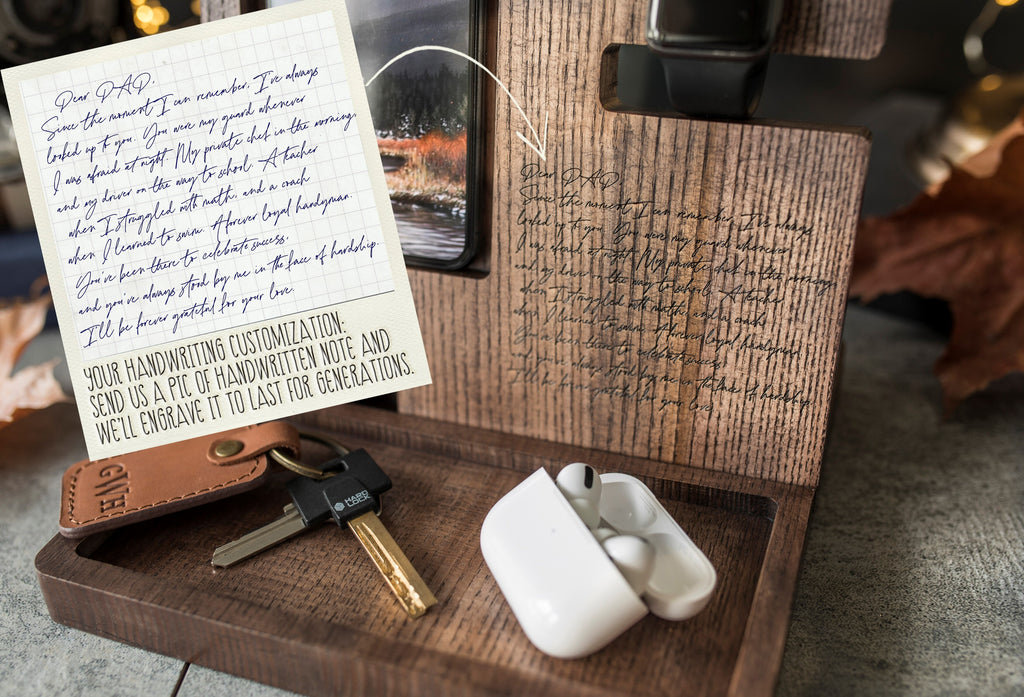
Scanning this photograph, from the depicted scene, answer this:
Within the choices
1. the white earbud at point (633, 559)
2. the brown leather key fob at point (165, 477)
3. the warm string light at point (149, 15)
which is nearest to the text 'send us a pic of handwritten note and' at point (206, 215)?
the brown leather key fob at point (165, 477)

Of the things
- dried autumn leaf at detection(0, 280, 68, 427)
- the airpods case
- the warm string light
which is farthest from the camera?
the warm string light

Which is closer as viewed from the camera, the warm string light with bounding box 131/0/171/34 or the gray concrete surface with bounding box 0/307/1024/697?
the gray concrete surface with bounding box 0/307/1024/697

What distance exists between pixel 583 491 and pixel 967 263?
38cm

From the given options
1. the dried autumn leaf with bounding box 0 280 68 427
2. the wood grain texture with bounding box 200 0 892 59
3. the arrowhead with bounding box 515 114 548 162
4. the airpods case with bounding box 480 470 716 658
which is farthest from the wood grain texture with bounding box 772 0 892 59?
the dried autumn leaf with bounding box 0 280 68 427

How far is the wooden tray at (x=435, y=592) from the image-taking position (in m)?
0.35

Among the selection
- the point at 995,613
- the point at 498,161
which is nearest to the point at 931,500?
the point at 995,613

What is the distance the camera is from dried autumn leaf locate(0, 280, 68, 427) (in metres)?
0.55

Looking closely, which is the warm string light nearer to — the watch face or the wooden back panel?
the wooden back panel

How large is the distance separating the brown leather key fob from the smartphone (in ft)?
0.46

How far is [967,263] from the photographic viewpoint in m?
0.59

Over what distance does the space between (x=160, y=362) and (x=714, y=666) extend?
0.97ft

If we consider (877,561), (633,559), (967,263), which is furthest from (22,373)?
(967,263)

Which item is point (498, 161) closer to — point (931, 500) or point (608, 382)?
point (608, 382)

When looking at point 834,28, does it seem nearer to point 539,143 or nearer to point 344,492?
point 539,143
